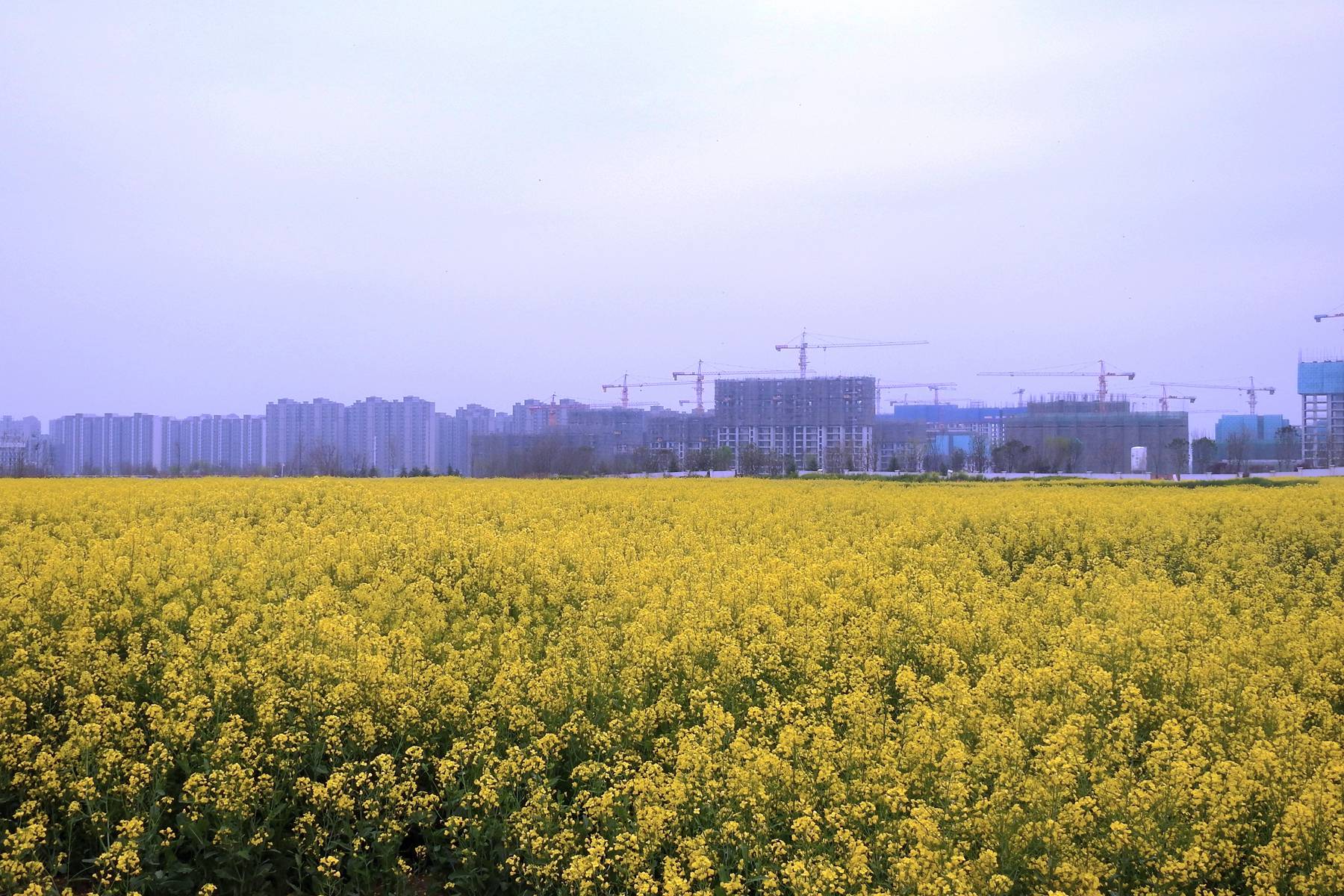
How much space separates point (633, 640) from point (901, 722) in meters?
1.61

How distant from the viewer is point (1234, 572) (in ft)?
27.9

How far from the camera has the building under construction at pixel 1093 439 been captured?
197 ft

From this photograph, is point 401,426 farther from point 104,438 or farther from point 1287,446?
point 1287,446

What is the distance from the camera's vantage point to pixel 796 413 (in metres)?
85.9

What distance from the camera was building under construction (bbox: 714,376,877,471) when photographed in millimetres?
84562

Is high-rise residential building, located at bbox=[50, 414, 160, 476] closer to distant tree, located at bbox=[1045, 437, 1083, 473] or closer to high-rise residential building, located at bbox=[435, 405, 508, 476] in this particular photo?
high-rise residential building, located at bbox=[435, 405, 508, 476]

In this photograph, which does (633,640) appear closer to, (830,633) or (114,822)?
(830,633)

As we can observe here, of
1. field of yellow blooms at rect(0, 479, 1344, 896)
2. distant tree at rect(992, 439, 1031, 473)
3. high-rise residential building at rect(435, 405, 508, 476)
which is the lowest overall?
field of yellow blooms at rect(0, 479, 1344, 896)

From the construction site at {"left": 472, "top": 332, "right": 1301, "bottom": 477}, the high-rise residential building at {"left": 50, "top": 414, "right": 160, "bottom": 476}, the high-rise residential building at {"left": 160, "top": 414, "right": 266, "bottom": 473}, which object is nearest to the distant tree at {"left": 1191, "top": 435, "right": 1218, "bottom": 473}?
the construction site at {"left": 472, "top": 332, "right": 1301, "bottom": 477}

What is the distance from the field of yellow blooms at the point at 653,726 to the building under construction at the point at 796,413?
251 ft

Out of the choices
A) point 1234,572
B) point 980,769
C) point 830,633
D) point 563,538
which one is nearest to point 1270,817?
point 980,769

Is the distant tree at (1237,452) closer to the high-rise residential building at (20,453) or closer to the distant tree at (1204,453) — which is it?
the distant tree at (1204,453)

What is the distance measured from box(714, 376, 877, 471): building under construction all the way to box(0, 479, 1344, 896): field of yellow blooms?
251ft

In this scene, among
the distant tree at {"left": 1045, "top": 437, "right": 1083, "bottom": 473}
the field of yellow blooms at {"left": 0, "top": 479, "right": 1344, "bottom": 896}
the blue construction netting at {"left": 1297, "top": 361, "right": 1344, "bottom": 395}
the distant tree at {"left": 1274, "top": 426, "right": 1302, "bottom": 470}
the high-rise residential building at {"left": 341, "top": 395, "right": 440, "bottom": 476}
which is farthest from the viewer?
the high-rise residential building at {"left": 341, "top": 395, "right": 440, "bottom": 476}
